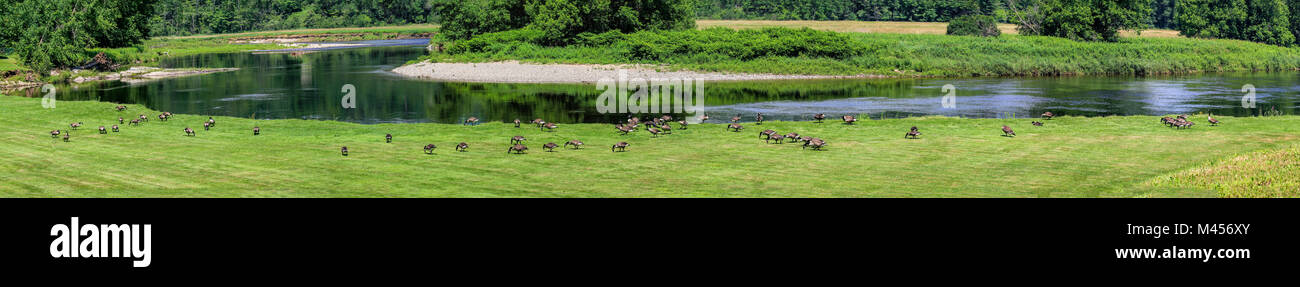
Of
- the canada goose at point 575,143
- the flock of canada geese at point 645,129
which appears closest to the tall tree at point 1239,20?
the flock of canada geese at point 645,129

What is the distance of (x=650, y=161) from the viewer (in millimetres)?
36094

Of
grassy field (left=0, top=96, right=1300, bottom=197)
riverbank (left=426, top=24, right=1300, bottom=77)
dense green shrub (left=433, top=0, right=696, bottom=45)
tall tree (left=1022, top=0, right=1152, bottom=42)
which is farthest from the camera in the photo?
tall tree (left=1022, top=0, right=1152, bottom=42)

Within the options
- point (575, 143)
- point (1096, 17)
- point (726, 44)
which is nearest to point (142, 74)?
point (726, 44)

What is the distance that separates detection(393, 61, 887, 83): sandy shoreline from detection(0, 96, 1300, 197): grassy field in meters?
52.1

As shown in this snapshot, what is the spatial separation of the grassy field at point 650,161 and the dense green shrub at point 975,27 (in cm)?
9770

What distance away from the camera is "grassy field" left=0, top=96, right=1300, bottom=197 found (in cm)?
2939

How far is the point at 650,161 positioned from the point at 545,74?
71026mm

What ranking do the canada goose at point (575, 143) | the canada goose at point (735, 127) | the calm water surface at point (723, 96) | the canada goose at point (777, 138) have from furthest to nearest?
the calm water surface at point (723, 96), the canada goose at point (735, 127), the canada goose at point (777, 138), the canada goose at point (575, 143)

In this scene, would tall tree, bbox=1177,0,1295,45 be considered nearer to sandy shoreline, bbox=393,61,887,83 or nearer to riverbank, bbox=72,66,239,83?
sandy shoreline, bbox=393,61,887,83

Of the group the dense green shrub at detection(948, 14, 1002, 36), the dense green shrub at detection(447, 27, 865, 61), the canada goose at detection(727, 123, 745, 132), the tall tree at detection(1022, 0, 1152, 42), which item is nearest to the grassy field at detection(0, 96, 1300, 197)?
the canada goose at detection(727, 123, 745, 132)

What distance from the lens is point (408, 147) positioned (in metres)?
41.3

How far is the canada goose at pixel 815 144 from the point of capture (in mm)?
38875

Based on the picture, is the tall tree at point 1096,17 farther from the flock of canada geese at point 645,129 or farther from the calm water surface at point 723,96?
the flock of canada geese at point 645,129
